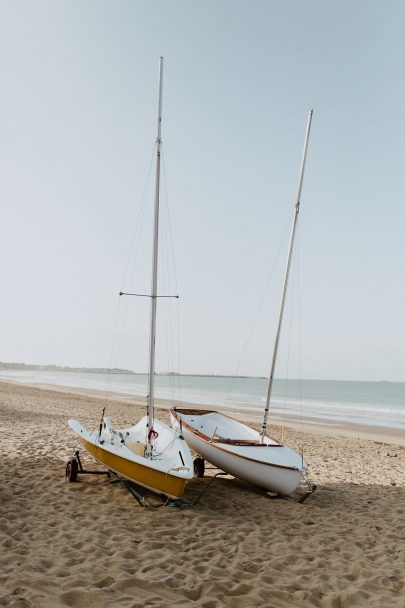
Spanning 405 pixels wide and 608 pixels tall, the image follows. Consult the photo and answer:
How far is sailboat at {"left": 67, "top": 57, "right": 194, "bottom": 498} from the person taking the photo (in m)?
7.52

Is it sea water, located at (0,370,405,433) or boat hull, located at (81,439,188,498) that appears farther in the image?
sea water, located at (0,370,405,433)

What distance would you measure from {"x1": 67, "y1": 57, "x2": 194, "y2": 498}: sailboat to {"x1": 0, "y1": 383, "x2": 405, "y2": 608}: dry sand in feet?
1.41

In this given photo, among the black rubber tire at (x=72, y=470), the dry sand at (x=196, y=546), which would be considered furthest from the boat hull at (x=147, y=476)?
the black rubber tire at (x=72, y=470)

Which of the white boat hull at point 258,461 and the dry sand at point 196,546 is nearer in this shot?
the dry sand at point 196,546

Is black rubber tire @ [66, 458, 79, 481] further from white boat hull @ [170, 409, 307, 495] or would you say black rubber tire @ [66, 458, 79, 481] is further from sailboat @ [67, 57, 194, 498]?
white boat hull @ [170, 409, 307, 495]

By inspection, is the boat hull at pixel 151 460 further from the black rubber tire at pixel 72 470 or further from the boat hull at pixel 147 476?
the black rubber tire at pixel 72 470

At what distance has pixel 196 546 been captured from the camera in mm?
6039

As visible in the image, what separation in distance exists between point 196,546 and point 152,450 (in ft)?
10.7

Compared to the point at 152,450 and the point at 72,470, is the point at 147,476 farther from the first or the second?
the point at 72,470

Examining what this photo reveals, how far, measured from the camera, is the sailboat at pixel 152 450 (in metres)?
7.52

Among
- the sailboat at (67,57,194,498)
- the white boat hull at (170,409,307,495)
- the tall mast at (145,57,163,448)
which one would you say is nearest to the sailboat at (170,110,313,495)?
the white boat hull at (170,409,307,495)

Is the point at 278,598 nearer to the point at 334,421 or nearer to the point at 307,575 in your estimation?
the point at 307,575

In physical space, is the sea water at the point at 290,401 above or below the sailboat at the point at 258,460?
below

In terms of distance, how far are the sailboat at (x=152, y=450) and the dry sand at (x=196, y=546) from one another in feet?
1.41
